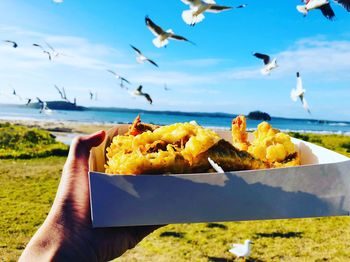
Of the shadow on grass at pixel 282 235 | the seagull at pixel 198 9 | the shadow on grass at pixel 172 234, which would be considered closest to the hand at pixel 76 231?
the seagull at pixel 198 9

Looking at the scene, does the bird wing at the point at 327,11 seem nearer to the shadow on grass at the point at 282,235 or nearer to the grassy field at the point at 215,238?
the grassy field at the point at 215,238

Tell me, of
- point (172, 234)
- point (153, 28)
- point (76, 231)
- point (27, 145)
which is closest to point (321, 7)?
point (153, 28)

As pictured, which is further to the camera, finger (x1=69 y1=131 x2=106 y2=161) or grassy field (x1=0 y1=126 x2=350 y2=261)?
grassy field (x1=0 y1=126 x2=350 y2=261)

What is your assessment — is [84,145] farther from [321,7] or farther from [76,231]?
[321,7]

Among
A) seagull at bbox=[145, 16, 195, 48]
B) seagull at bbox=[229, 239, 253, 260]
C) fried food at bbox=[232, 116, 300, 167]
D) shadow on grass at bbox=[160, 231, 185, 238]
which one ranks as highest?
seagull at bbox=[145, 16, 195, 48]

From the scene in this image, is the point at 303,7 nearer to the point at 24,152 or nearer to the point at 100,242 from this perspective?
the point at 100,242

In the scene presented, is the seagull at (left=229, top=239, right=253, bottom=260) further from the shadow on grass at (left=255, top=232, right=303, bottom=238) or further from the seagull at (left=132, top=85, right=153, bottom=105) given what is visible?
the seagull at (left=132, top=85, right=153, bottom=105)

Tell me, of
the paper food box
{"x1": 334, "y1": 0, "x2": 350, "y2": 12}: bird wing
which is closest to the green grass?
{"x1": 334, "y1": 0, "x2": 350, "y2": 12}: bird wing
